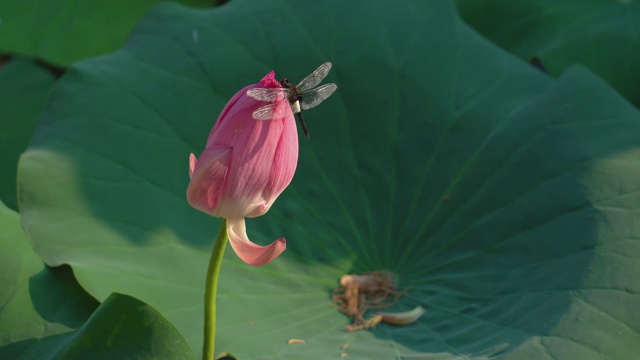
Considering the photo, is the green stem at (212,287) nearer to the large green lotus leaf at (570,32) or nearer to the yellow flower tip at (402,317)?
the yellow flower tip at (402,317)

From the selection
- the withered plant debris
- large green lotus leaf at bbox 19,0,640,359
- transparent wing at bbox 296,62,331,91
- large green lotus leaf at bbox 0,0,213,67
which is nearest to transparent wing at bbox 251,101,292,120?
transparent wing at bbox 296,62,331,91

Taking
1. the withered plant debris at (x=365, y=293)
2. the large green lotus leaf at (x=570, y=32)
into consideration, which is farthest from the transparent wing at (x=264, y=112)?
the large green lotus leaf at (x=570, y=32)

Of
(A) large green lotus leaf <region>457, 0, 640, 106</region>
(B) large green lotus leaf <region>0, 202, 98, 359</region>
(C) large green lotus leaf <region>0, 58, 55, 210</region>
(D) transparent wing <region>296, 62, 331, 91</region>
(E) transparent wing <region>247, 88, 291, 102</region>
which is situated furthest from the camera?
(A) large green lotus leaf <region>457, 0, 640, 106</region>

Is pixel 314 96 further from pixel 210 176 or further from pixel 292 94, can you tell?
pixel 210 176

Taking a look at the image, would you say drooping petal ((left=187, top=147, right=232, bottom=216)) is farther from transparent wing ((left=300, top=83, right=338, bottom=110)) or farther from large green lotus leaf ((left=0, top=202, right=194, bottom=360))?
large green lotus leaf ((left=0, top=202, right=194, bottom=360))

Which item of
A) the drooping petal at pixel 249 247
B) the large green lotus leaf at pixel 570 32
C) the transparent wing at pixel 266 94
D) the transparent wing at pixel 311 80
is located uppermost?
the transparent wing at pixel 266 94
